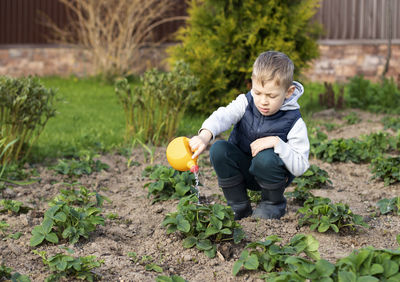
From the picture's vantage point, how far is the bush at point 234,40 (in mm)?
6523

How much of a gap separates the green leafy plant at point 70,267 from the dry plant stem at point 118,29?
910 cm

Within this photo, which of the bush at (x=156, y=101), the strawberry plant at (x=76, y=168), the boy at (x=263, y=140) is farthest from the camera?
the bush at (x=156, y=101)

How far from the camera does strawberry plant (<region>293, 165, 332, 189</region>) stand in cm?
380

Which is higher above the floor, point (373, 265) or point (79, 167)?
point (373, 265)

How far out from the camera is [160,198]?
3.55 m

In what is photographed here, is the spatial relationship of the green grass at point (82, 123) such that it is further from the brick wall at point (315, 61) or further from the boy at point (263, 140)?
the boy at point (263, 140)

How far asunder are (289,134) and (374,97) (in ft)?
16.2

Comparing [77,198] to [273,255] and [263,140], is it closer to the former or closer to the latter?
[263,140]

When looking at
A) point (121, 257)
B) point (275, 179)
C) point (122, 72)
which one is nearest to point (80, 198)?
point (121, 257)

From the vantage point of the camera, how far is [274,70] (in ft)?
9.30

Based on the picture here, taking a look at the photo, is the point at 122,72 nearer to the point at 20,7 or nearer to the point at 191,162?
the point at 20,7

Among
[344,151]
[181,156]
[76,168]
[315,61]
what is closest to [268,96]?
[181,156]

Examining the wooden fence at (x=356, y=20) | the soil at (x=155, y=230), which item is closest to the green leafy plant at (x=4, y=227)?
the soil at (x=155, y=230)

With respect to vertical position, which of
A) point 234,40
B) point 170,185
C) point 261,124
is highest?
point 234,40
